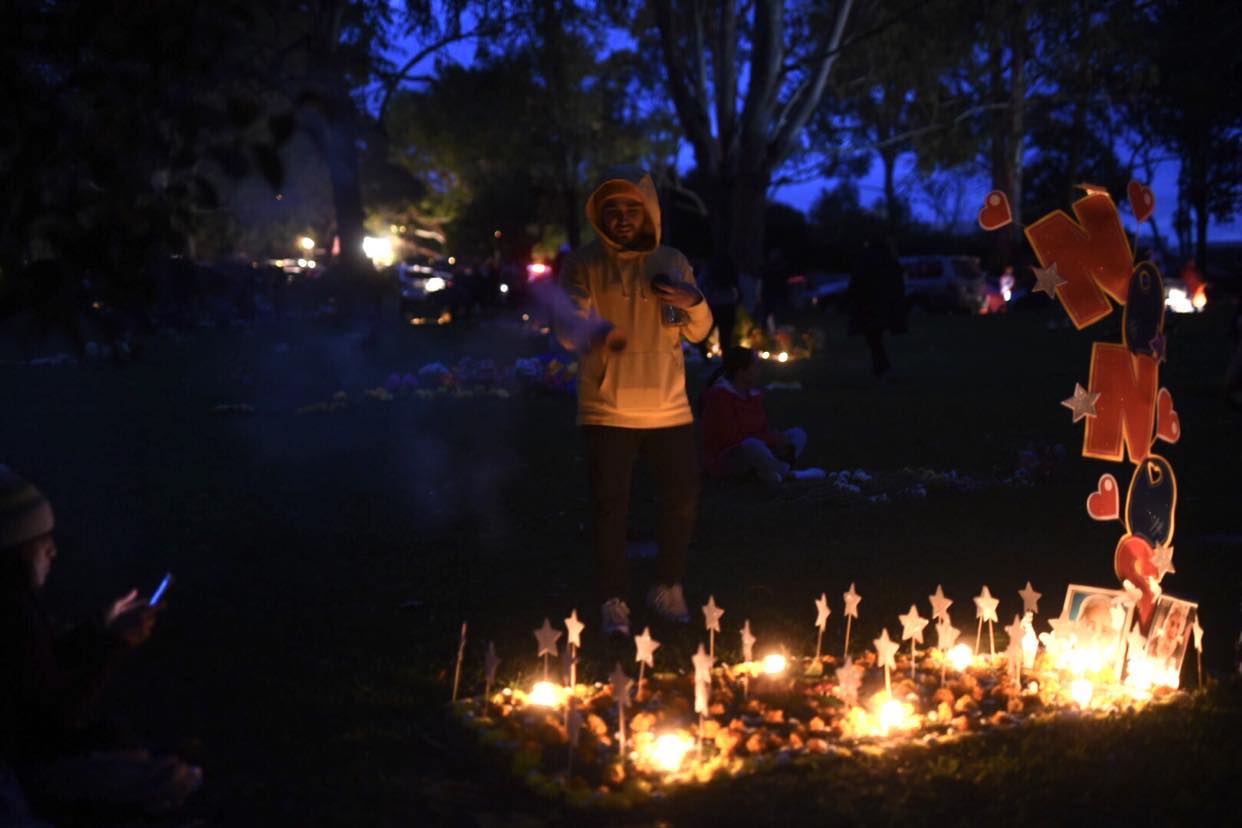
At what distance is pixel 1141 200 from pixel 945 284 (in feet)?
110

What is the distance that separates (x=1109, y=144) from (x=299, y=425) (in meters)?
51.7

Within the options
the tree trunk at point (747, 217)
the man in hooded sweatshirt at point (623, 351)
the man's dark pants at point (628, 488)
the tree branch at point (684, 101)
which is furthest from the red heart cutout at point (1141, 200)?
the tree branch at point (684, 101)

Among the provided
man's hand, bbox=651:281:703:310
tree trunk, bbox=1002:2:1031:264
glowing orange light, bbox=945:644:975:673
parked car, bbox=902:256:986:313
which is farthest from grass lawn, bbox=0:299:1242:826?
parked car, bbox=902:256:986:313

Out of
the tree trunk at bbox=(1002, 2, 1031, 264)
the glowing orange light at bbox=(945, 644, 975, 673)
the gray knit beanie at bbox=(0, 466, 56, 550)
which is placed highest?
the tree trunk at bbox=(1002, 2, 1031, 264)

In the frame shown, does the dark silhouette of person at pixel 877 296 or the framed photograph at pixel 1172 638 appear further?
the dark silhouette of person at pixel 877 296

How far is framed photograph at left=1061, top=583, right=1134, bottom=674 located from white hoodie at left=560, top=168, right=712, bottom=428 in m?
1.81

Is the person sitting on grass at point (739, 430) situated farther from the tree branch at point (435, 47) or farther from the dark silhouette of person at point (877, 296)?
the tree branch at point (435, 47)

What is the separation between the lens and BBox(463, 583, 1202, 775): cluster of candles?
4477 millimetres

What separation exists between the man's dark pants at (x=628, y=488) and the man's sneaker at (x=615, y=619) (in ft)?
0.23

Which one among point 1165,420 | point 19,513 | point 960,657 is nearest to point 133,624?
point 19,513

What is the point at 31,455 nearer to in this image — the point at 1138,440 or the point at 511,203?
the point at 1138,440

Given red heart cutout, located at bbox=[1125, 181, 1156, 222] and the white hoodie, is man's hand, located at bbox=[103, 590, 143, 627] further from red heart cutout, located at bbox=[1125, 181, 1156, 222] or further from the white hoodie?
red heart cutout, located at bbox=[1125, 181, 1156, 222]

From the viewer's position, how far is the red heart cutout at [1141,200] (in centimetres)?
537

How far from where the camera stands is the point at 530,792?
4188 mm
